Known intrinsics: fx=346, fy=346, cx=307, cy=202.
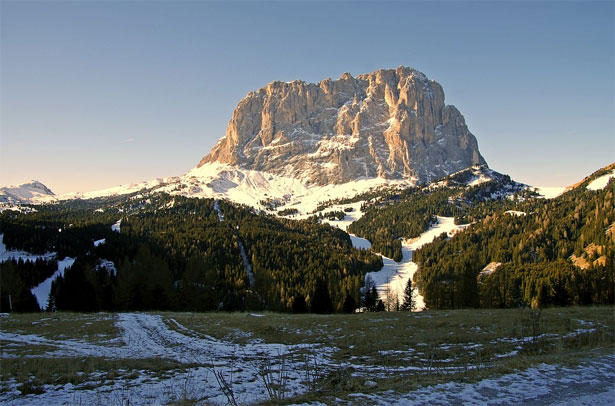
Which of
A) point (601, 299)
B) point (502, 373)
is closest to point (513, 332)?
point (502, 373)

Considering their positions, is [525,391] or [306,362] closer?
[525,391]

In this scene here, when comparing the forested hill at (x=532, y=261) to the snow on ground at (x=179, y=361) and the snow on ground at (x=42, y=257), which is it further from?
the snow on ground at (x=42, y=257)

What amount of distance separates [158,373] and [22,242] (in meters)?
158

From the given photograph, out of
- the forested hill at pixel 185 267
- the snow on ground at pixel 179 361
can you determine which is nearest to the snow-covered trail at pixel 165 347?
the snow on ground at pixel 179 361

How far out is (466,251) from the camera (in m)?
177

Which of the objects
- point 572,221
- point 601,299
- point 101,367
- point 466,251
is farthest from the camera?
point 466,251

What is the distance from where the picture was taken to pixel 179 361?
1545cm

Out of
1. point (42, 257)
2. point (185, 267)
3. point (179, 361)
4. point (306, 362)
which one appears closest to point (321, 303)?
point (179, 361)

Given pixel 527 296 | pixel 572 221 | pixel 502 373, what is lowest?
pixel 527 296

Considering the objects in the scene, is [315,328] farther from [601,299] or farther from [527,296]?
[527,296]

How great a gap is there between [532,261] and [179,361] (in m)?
161

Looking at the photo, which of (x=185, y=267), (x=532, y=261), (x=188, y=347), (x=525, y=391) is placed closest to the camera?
(x=525, y=391)

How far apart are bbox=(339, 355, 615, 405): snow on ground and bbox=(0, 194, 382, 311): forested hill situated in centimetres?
5322

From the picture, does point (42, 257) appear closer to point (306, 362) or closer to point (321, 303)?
point (321, 303)
